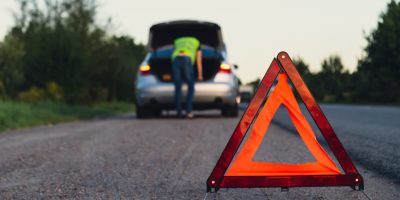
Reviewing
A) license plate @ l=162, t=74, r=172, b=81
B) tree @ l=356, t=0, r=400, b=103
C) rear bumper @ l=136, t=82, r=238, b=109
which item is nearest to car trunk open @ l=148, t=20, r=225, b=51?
license plate @ l=162, t=74, r=172, b=81

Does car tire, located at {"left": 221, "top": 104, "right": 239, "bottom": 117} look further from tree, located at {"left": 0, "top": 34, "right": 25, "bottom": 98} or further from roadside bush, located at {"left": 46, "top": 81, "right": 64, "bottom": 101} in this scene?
tree, located at {"left": 0, "top": 34, "right": 25, "bottom": 98}

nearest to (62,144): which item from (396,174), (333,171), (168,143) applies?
(168,143)

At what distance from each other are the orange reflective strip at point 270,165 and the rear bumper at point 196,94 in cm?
1029

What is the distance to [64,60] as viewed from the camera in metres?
27.9

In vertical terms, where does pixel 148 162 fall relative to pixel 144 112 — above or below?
above

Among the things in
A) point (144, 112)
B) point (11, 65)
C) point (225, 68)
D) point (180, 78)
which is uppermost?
point (225, 68)

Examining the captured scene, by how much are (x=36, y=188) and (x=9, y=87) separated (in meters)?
31.3

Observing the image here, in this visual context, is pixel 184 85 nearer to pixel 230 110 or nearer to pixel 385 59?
pixel 230 110

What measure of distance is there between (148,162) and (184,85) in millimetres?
8096

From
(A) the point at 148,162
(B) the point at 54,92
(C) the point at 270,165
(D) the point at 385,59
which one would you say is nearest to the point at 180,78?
(A) the point at 148,162

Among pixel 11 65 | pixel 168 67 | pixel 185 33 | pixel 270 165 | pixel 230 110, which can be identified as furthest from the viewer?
pixel 11 65

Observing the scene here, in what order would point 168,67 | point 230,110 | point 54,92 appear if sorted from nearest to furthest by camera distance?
point 230,110 → point 168,67 → point 54,92

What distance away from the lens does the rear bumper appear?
1482cm

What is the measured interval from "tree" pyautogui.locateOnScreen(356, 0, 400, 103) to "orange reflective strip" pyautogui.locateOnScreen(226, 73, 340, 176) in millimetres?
39966
